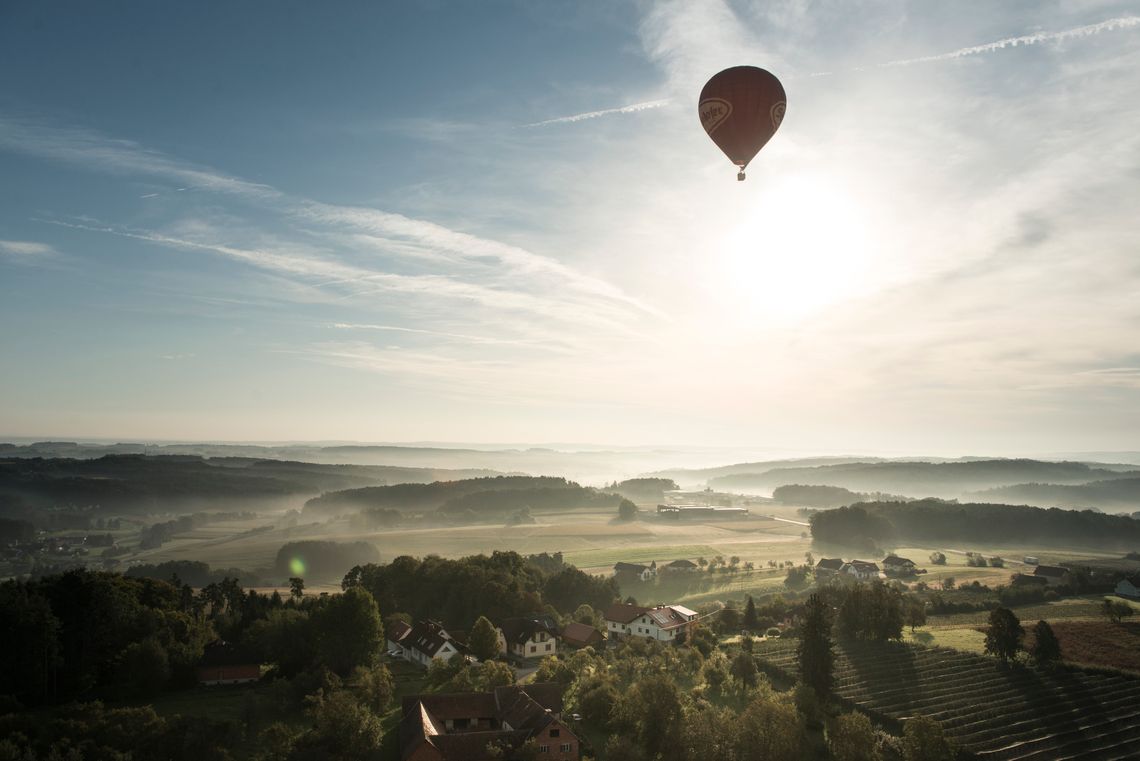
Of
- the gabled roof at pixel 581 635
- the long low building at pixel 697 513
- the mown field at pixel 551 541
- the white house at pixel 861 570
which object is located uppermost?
the long low building at pixel 697 513

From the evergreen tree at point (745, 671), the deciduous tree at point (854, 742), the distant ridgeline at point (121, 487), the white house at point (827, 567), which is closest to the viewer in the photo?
the deciduous tree at point (854, 742)

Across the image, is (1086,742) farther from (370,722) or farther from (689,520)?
(689,520)


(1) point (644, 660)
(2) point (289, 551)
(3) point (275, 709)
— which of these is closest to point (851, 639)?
(1) point (644, 660)

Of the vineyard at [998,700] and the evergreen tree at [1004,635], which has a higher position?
the evergreen tree at [1004,635]

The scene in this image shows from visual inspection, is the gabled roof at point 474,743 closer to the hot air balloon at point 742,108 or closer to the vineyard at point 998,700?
the vineyard at point 998,700

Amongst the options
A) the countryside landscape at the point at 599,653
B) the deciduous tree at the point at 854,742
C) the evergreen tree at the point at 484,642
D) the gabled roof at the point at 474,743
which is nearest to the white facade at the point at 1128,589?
the countryside landscape at the point at 599,653

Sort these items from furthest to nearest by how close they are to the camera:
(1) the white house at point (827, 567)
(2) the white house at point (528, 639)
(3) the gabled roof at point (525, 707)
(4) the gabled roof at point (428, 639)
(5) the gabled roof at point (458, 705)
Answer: (1) the white house at point (827, 567) < (2) the white house at point (528, 639) < (4) the gabled roof at point (428, 639) < (5) the gabled roof at point (458, 705) < (3) the gabled roof at point (525, 707)
